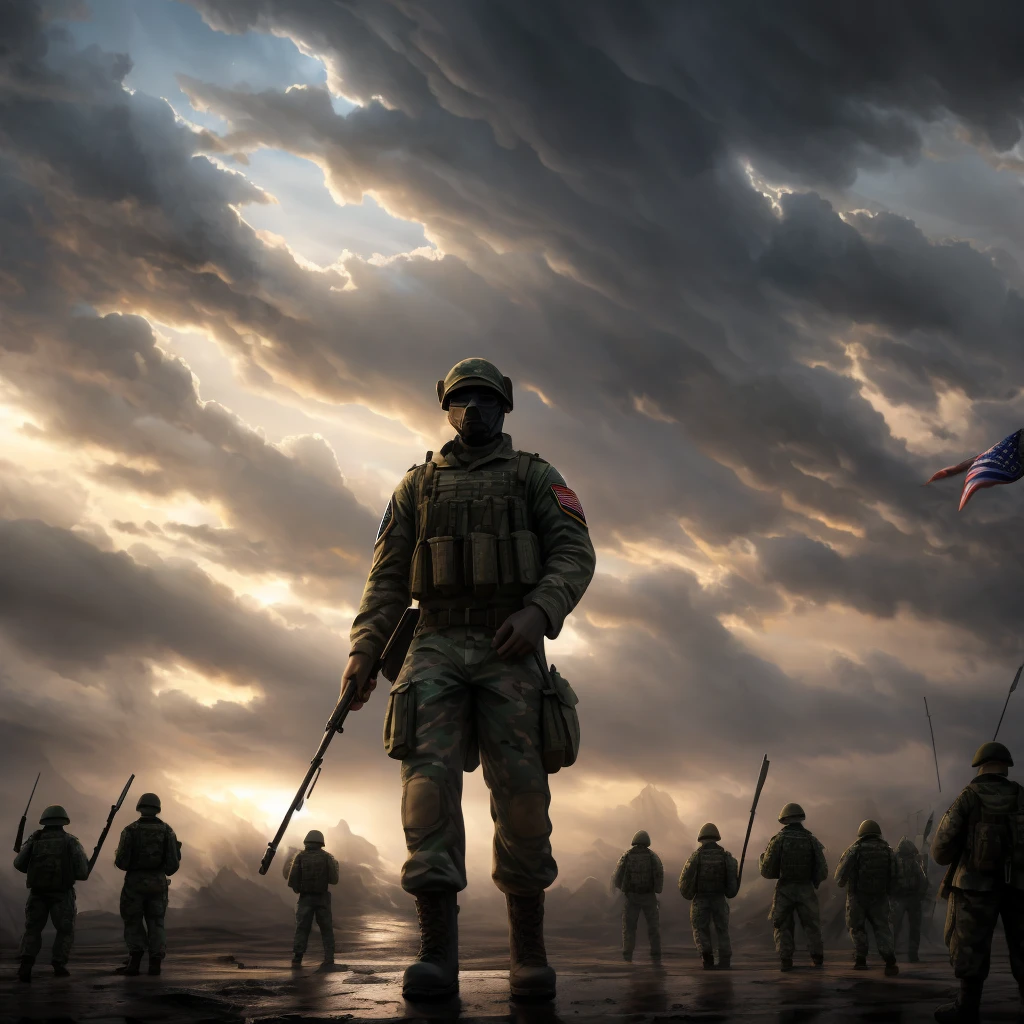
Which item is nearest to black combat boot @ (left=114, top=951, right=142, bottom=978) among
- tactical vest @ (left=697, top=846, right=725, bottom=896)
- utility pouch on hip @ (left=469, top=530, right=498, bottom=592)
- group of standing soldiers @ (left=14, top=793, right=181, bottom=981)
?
group of standing soldiers @ (left=14, top=793, right=181, bottom=981)

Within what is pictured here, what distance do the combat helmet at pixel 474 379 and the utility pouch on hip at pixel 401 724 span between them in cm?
174

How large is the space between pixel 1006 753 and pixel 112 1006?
550cm

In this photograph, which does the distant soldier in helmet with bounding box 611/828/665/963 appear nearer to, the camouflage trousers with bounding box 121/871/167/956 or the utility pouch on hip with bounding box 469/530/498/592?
the camouflage trousers with bounding box 121/871/167/956

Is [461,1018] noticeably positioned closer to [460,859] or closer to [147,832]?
[460,859]

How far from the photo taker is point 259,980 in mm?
6996

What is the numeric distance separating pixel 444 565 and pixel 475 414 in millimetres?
941

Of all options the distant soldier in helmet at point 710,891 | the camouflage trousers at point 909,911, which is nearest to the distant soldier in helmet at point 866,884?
the distant soldier in helmet at point 710,891

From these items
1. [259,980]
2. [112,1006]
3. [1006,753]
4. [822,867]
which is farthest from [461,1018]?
[822,867]

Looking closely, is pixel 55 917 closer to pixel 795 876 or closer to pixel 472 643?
pixel 795 876

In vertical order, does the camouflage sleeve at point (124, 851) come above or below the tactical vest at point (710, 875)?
above

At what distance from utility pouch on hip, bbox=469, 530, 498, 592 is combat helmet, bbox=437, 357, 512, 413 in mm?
940

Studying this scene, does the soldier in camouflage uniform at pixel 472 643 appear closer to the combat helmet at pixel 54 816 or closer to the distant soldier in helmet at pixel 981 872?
the distant soldier in helmet at pixel 981 872

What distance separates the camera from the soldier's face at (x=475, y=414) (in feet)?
20.3

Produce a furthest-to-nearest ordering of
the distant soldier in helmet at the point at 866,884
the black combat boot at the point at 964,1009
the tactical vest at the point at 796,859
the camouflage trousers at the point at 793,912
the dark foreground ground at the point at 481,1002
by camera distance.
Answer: the distant soldier in helmet at the point at 866,884, the tactical vest at the point at 796,859, the camouflage trousers at the point at 793,912, the black combat boot at the point at 964,1009, the dark foreground ground at the point at 481,1002
